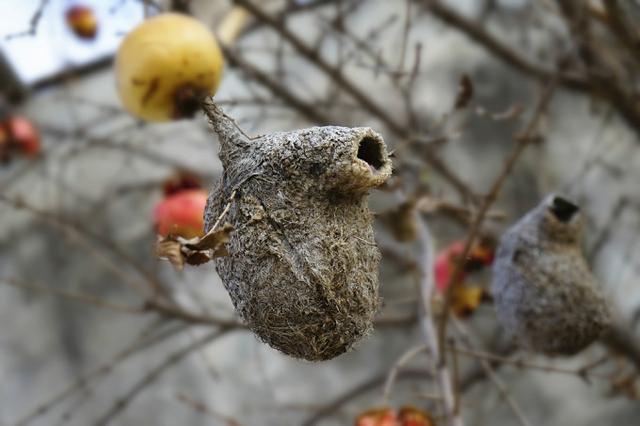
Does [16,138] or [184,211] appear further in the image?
[16,138]

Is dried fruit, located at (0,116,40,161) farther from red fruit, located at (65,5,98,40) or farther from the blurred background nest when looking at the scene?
red fruit, located at (65,5,98,40)

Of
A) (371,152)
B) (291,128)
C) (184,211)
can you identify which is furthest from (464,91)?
(291,128)

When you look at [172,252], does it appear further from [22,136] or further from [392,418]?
[22,136]

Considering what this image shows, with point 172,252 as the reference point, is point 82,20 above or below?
below

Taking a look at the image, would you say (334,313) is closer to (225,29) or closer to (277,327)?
(277,327)

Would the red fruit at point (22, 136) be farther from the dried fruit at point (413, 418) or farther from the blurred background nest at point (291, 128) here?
the dried fruit at point (413, 418)
